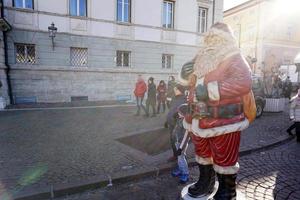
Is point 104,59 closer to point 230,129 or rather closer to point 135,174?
point 135,174

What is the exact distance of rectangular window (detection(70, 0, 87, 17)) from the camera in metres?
14.8

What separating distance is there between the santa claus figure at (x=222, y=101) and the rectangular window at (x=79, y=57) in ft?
42.4

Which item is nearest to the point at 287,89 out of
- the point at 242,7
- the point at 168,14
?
the point at 168,14

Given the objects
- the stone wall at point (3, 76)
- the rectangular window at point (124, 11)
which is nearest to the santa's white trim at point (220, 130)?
the stone wall at point (3, 76)

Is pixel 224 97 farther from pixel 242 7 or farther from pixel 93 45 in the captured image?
pixel 242 7

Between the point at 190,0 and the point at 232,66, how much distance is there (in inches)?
677

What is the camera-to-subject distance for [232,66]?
2910 mm

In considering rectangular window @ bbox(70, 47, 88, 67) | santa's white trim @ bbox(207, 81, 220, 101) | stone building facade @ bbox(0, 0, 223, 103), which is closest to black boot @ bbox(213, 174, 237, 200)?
santa's white trim @ bbox(207, 81, 220, 101)

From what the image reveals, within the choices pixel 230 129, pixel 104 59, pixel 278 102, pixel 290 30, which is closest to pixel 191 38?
pixel 104 59

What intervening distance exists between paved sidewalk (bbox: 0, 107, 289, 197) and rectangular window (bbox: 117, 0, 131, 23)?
9015 mm

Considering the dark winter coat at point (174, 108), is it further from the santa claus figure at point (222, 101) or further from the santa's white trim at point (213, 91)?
the santa's white trim at point (213, 91)

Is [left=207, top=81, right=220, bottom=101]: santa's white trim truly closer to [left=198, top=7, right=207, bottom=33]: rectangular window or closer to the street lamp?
the street lamp

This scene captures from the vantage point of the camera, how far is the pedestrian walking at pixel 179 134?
406cm

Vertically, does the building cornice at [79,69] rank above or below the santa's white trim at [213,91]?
above
